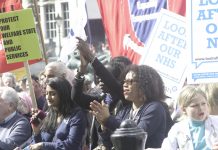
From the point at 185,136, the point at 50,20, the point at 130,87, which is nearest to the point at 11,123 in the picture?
the point at 130,87

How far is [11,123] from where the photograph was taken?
6.94 meters

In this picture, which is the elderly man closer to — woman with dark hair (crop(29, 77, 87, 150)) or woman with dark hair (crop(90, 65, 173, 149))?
woman with dark hair (crop(29, 77, 87, 150))

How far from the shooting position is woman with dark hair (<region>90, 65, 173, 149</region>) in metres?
5.45

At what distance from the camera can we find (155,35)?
25.3 feet

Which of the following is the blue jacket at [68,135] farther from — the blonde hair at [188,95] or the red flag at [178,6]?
the red flag at [178,6]

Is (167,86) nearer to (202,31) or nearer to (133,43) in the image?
(133,43)

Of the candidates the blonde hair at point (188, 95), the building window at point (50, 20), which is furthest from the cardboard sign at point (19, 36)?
the building window at point (50, 20)

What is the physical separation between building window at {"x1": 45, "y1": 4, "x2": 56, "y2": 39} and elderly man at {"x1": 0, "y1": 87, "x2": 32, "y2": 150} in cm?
4267

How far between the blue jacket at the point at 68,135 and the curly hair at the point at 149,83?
0.75 meters

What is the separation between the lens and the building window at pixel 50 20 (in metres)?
49.5

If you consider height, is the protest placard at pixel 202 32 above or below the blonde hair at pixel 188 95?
above

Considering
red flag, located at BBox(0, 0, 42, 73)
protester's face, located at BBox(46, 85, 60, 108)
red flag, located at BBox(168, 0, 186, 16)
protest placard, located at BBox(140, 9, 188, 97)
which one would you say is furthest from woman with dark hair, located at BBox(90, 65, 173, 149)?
red flag, located at BBox(0, 0, 42, 73)

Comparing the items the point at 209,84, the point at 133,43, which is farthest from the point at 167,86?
the point at 209,84

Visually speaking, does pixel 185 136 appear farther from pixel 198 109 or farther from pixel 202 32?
pixel 202 32
